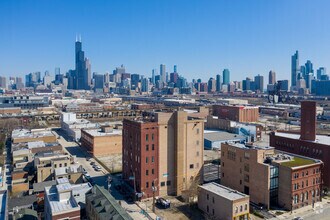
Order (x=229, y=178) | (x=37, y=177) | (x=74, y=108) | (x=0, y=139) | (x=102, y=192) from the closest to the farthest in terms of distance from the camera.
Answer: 1. (x=102, y=192)
2. (x=229, y=178)
3. (x=37, y=177)
4. (x=0, y=139)
5. (x=74, y=108)

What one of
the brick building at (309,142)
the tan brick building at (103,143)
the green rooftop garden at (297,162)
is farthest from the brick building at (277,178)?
the tan brick building at (103,143)

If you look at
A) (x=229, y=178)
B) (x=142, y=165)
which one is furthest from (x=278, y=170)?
(x=142, y=165)

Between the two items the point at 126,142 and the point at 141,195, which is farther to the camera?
the point at 126,142

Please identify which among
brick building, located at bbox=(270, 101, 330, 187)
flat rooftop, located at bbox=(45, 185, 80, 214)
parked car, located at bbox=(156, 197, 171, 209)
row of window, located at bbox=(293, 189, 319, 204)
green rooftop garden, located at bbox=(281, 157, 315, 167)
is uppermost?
brick building, located at bbox=(270, 101, 330, 187)

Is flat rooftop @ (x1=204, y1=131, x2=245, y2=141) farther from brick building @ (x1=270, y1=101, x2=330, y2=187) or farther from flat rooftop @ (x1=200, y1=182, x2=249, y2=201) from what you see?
flat rooftop @ (x1=200, y1=182, x2=249, y2=201)

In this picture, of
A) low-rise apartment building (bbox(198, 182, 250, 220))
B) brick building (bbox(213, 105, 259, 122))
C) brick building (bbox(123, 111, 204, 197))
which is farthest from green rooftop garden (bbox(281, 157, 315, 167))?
brick building (bbox(213, 105, 259, 122))

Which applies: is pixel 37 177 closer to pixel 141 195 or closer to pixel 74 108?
pixel 141 195
